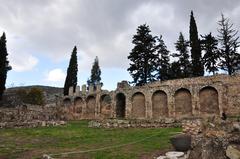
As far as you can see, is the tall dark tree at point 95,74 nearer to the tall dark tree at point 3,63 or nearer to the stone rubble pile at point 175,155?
the tall dark tree at point 3,63

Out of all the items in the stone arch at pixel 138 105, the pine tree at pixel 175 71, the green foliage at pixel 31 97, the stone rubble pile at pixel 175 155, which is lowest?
the stone rubble pile at pixel 175 155

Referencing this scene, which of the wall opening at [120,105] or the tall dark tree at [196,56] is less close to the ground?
the tall dark tree at [196,56]

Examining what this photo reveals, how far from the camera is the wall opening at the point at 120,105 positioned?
44.2 metres

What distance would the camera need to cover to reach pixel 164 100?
4031 cm

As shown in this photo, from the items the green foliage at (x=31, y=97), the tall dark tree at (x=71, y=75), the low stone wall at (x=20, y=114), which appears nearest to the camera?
the low stone wall at (x=20, y=114)

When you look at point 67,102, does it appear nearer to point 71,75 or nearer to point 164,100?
point 71,75

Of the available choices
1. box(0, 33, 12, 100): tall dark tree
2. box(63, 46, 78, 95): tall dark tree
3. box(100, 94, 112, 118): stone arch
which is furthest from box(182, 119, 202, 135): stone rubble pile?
box(63, 46, 78, 95): tall dark tree

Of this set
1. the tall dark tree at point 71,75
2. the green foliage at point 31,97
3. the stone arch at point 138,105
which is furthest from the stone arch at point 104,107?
the green foliage at point 31,97

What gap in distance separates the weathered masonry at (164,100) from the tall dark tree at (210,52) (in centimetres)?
676

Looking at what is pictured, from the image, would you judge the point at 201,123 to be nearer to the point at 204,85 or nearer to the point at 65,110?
the point at 204,85

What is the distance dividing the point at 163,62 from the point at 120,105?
12286 mm

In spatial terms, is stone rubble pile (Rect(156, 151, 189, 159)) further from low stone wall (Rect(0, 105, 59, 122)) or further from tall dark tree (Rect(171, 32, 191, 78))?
tall dark tree (Rect(171, 32, 191, 78))

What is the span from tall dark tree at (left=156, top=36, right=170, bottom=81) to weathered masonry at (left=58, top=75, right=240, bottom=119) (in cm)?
793

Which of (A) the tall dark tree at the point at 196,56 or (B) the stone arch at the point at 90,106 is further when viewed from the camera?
(B) the stone arch at the point at 90,106
